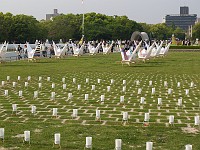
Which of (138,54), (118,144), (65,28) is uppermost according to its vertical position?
(65,28)

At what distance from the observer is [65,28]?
86312mm

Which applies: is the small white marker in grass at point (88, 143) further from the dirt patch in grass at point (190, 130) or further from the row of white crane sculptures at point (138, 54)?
the row of white crane sculptures at point (138, 54)

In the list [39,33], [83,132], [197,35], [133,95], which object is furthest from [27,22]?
[83,132]

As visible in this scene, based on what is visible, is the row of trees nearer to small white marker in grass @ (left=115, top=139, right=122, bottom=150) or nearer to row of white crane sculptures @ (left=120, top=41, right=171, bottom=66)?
row of white crane sculptures @ (left=120, top=41, right=171, bottom=66)

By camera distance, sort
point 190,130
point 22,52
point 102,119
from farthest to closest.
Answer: point 22,52
point 102,119
point 190,130

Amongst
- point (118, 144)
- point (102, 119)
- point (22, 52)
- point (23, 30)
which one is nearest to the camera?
point (118, 144)

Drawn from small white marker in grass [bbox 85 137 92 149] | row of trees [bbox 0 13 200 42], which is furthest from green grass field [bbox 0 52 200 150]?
row of trees [bbox 0 13 200 42]

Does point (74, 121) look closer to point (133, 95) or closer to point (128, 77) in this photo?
point (133, 95)

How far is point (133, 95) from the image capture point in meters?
13.1

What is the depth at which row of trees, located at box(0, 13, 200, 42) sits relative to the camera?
232 ft

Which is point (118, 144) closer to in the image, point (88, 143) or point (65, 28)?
point (88, 143)

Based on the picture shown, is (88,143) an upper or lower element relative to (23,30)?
lower

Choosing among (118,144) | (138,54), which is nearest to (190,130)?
(118,144)

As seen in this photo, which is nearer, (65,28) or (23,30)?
(23,30)
